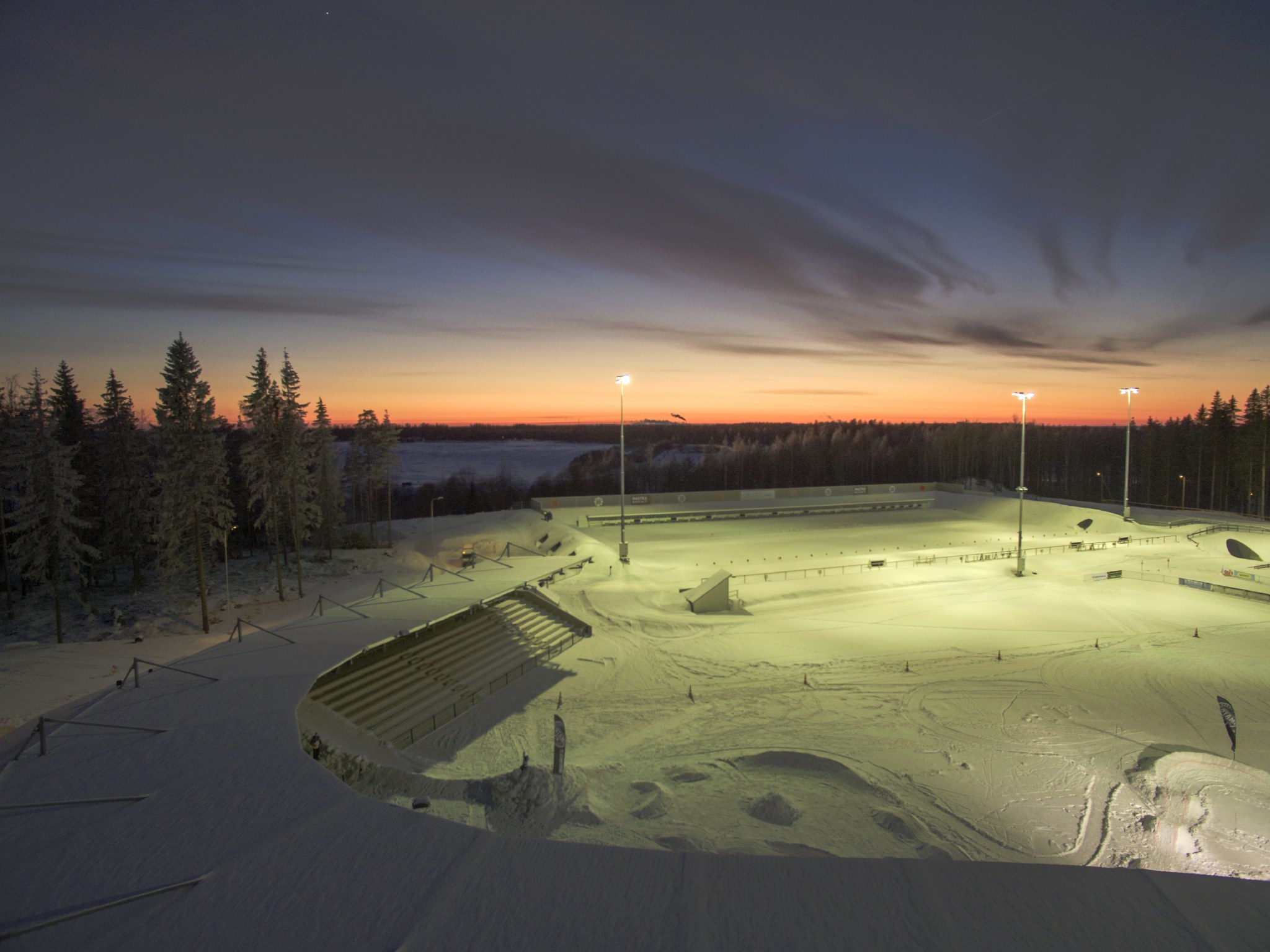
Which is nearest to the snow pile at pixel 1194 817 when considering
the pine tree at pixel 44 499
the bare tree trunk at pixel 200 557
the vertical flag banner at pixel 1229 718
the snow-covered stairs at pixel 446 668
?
the vertical flag banner at pixel 1229 718

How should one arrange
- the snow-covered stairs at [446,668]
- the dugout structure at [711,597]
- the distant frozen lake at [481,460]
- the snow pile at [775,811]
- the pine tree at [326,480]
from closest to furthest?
the snow pile at [775,811] < the snow-covered stairs at [446,668] < the dugout structure at [711,597] < the pine tree at [326,480] < the distant frozen lake at [481,460]

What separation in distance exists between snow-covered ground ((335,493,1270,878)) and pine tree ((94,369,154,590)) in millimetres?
29046

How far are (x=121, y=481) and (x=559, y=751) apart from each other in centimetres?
3939

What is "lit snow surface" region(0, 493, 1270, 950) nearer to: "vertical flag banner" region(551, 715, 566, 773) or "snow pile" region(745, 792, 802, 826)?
"snow pile" region(745, 792, 802, 826)

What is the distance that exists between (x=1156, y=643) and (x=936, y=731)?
12.6m

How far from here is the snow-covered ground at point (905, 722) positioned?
998 centimetres

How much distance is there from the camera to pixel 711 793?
36.0 feet

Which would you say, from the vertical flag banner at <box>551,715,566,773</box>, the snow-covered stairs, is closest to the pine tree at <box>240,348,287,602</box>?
the snow-covered stairs

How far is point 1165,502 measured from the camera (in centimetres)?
7119

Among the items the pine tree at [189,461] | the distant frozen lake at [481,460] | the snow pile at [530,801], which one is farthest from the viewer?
the distant frozen lake at [481,460]

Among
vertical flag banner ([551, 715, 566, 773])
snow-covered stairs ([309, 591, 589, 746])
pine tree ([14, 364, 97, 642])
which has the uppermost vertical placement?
pine tree ([14, 364, 97, 642])

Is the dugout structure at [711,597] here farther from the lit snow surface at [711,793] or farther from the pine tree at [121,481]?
the pine tree at [121,481]

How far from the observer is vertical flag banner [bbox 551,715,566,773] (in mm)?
10641

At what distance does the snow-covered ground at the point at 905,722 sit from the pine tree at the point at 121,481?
29.0 metres
